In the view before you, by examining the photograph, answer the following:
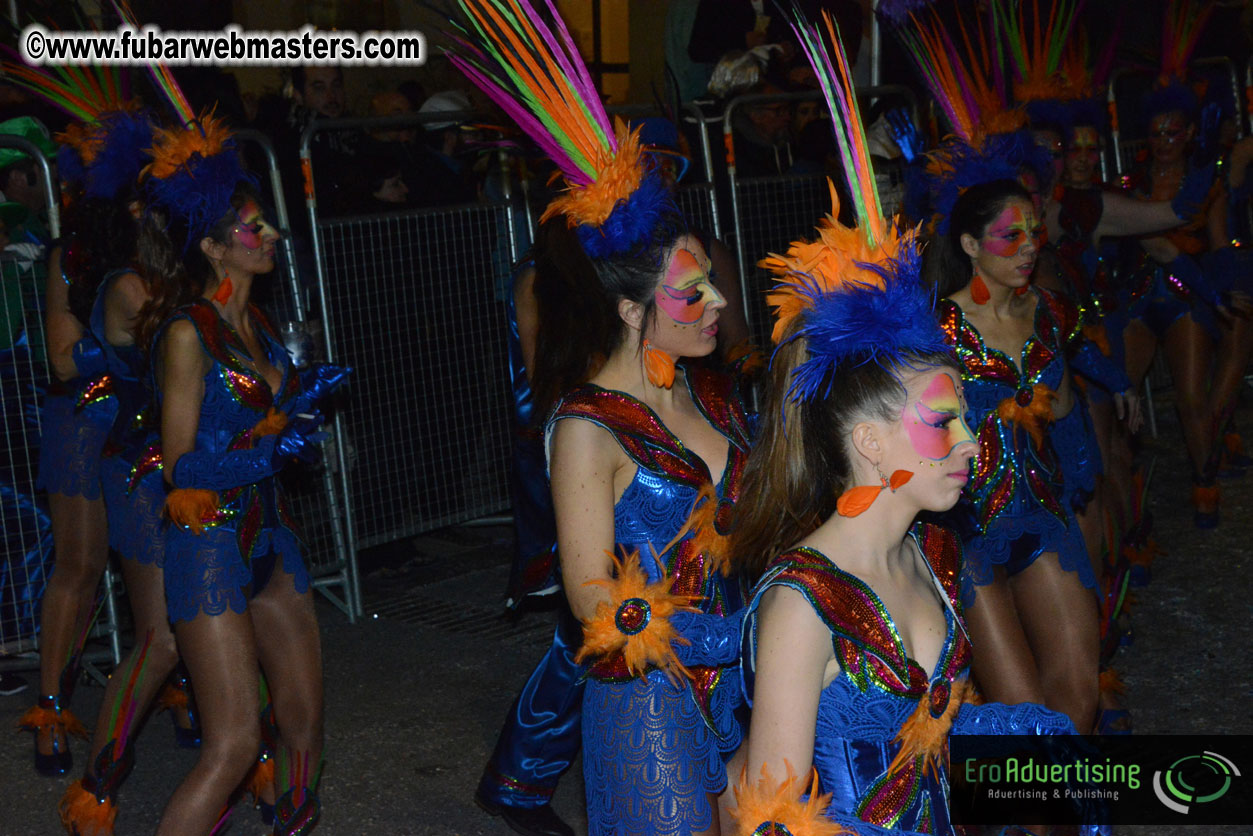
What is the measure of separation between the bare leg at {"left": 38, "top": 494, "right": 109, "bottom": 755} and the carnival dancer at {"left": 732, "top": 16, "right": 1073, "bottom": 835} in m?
3.31

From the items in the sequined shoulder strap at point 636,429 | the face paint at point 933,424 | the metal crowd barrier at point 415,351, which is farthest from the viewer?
the metal crowd barrier at point 415,351

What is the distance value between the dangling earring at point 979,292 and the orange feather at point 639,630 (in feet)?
6.06

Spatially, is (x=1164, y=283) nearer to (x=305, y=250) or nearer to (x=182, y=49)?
(x=305, y=250)

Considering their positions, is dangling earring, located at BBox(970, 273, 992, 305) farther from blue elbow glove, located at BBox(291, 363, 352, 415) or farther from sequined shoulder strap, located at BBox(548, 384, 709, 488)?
blue elbow glove, located at BBox(291, 363, 352, 415)

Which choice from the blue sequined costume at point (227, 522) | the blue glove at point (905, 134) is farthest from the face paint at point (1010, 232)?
the blue sequined costume at point (227, 522)

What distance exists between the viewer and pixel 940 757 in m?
2.61

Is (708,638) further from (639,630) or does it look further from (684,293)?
(684,293)

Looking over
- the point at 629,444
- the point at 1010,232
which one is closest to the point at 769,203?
the point at 1010,232

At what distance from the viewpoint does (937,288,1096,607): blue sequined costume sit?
167 inches

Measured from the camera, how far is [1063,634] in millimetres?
4234

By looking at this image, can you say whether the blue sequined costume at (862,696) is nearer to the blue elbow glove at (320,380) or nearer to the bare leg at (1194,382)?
the blue elbow glove at (320,380)

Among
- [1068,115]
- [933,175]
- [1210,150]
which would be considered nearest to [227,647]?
[933,175]

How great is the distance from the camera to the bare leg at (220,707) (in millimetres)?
3822

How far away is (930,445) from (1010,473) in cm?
187
